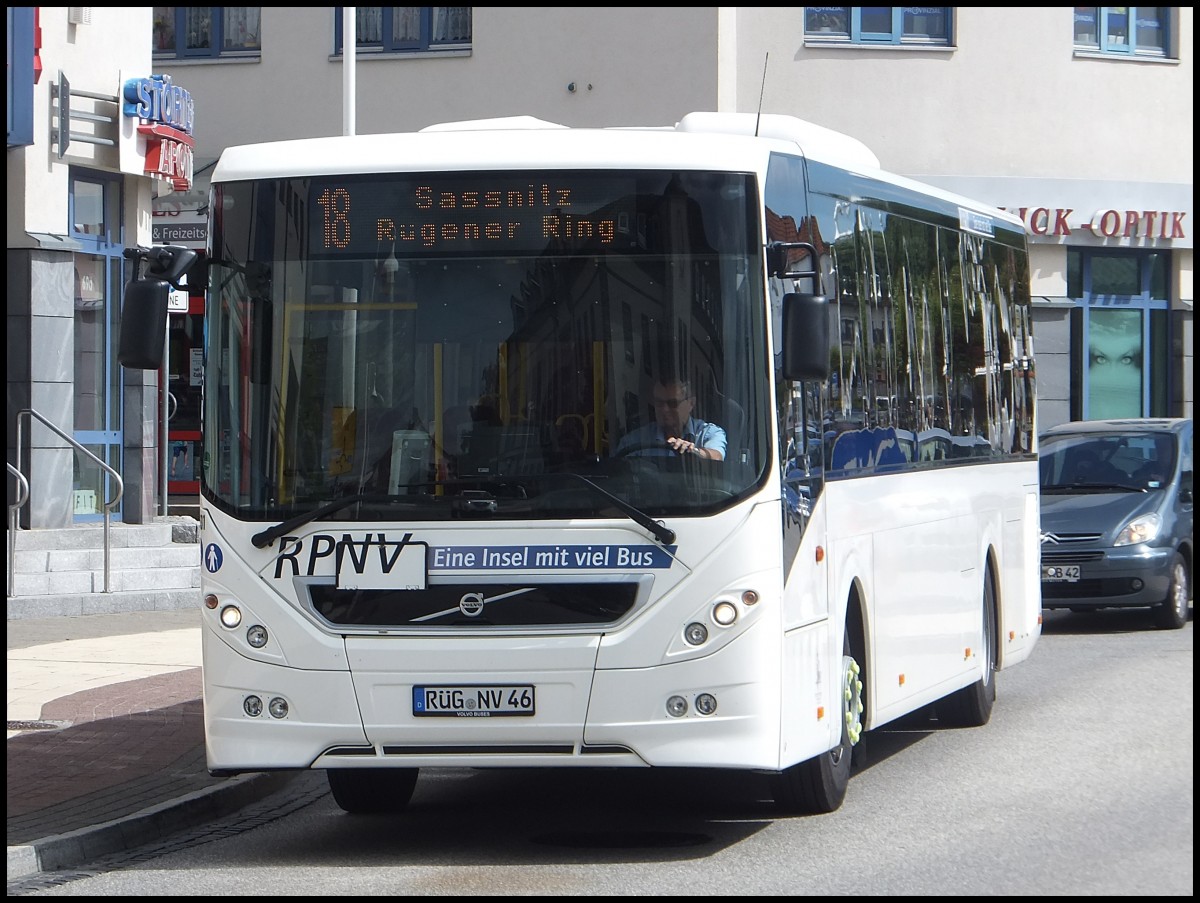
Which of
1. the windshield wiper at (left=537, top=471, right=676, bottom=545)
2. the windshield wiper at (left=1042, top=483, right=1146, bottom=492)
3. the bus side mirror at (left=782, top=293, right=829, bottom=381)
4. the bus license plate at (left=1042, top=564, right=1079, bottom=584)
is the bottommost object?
the bus license plate at (left=1042, top=564, right=1079, bottom=584)

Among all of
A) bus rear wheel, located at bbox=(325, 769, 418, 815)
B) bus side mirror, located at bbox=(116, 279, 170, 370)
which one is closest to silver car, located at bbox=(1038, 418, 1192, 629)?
bus rear wheel, located at bbox=(325, 769, 418, 815)

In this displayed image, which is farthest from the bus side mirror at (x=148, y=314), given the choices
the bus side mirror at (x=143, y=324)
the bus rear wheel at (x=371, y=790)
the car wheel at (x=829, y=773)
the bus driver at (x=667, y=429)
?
the car wheel at (x=829, y=773)

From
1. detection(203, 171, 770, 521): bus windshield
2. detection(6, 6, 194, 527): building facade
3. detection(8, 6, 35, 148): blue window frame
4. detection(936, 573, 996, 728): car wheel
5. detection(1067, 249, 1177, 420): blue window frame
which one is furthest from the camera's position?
detection(1067, 249, 1177, 420): blue window frame

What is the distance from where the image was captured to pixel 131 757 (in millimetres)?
10484

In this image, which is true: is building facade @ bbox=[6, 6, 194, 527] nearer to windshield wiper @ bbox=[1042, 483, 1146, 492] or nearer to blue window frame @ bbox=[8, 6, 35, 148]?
blue window frame @ bbox=[8, 6, 35, 148]

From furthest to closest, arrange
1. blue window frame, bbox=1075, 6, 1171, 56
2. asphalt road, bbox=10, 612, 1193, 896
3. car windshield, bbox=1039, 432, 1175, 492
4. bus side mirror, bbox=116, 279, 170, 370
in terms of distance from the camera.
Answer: blue window frame, bbox=1075, 6, 1171, 56
car windshield, bbox=1039, 432, 1175, 492
bus side mirror, bbox=116, 279, 170, 370
asphalt road, bbox=10, 612, 1193, 896

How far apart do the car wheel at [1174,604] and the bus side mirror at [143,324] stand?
1146cm

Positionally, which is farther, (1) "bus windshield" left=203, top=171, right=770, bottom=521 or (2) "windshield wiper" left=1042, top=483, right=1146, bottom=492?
(2) "windshield wiper" left=1042, top=483, right=1146, bottom=492

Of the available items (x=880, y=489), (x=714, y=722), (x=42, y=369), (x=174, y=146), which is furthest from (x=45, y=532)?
(x=714, y=722)

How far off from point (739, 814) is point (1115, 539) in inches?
358

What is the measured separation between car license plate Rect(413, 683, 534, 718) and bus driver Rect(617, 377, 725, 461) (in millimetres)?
1000

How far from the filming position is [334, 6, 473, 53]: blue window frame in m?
32.0

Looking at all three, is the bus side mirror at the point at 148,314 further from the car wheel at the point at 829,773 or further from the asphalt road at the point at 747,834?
the car wheel at the point at 829,773

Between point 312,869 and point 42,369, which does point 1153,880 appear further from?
point 42,369
